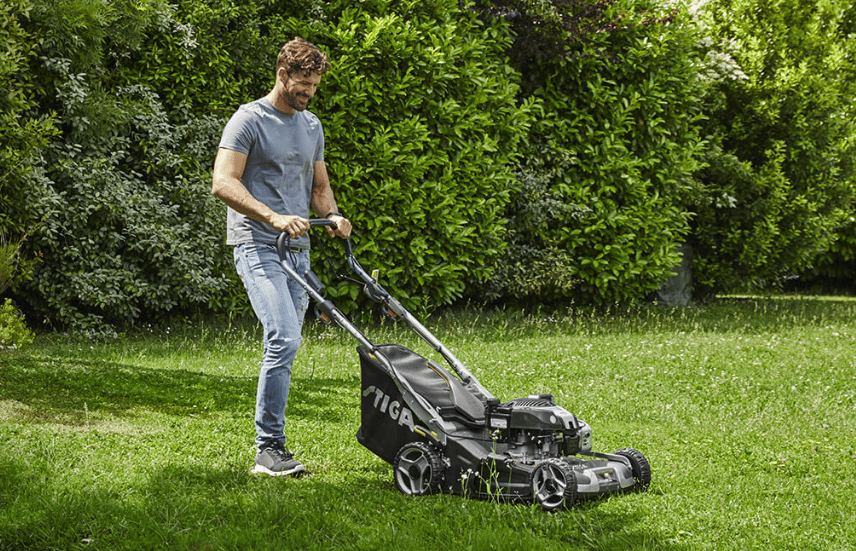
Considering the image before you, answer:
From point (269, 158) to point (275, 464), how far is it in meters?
1.55

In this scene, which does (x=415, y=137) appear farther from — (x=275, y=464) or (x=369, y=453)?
(x=275, y=464)

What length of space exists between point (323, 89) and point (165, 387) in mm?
4552

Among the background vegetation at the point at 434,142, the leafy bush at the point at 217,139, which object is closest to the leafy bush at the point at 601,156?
the background vegetation at the point at 434,142

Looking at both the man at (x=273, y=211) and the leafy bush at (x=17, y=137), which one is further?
the leafy bush at (x=17, y=137)

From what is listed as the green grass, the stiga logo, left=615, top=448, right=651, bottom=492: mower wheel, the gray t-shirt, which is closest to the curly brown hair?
the gray t-shirt

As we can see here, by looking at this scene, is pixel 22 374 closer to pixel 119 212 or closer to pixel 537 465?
pixel 119 212

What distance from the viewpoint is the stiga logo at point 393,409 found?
424cm

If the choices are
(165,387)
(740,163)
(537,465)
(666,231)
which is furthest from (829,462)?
(740,163)

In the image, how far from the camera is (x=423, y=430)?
4.18 meters

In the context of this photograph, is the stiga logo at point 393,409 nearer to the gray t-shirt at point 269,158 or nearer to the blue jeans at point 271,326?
the blue jeans at point 271,326

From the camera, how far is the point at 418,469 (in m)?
4.16

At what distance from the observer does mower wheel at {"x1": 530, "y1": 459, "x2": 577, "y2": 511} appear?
3818 millimetres

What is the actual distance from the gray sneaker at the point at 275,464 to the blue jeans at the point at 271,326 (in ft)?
0.16

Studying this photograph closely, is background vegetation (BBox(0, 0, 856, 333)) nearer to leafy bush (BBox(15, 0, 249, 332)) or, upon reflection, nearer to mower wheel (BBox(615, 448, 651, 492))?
leafy bush (BBox(15, 0, 249, 332))
